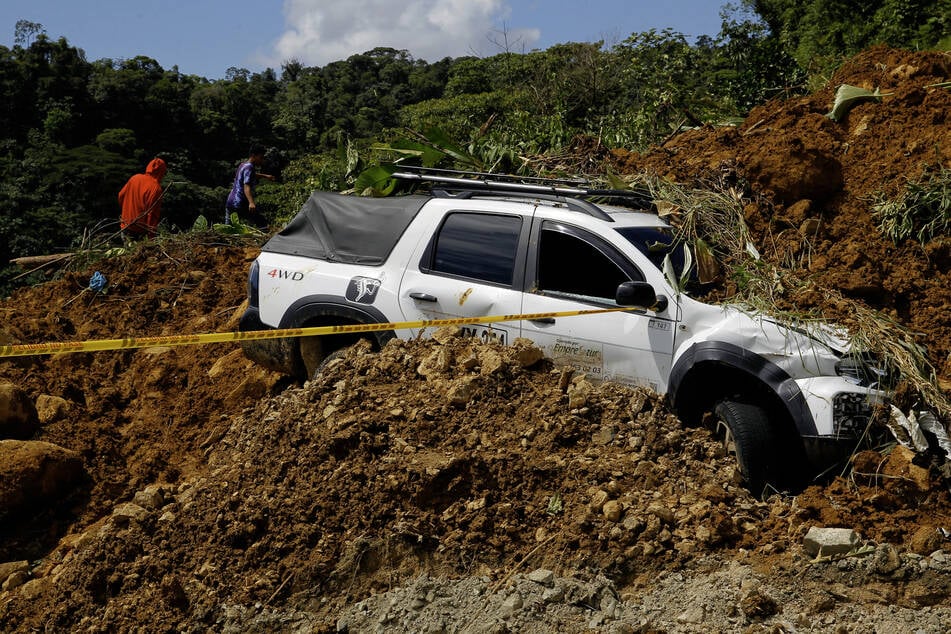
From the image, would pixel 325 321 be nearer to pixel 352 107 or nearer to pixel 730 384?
pixel 730 384

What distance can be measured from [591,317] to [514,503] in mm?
1359

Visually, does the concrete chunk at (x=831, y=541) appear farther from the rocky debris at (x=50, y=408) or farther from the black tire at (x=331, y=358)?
the rocky debris at (x=50, y=408)

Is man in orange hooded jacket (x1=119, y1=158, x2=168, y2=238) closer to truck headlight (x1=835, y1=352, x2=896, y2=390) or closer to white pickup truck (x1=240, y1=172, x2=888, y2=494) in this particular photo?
white pickup truck (x1=240, y1=172, x2=888, y2=494)

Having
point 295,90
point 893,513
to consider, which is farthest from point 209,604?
point 295,90

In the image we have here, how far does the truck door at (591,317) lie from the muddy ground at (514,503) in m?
0.17

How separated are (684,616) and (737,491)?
908 mm

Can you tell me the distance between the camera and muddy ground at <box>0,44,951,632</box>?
4574 mm

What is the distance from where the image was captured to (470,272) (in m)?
6.32

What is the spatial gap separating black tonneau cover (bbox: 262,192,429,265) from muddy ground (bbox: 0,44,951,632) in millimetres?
864

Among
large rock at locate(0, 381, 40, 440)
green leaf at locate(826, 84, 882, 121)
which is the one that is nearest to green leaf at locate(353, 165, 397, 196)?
large rock at locate(0, 381, 40, 440)

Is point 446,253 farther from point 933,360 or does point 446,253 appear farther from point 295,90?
point 295,90

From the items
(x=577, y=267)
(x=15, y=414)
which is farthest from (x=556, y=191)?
(x=15, y=414)

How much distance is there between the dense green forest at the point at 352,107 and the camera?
11180 mm

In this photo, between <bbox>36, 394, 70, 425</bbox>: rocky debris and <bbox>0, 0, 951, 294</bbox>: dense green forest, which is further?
<bbox>0, 0, 951, 294</bbox>: dense green forest
